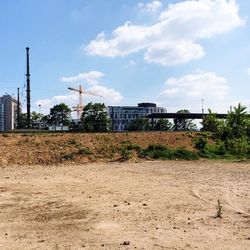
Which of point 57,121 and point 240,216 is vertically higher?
point 57,121

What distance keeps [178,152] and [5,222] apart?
2354 cm

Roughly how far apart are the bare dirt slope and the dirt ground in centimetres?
713

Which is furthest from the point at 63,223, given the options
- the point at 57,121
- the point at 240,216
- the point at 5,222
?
the point at 57,121

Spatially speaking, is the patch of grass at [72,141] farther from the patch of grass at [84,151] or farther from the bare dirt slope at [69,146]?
the patch of grass at [84,151]

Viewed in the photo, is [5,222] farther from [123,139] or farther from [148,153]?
[123,139]

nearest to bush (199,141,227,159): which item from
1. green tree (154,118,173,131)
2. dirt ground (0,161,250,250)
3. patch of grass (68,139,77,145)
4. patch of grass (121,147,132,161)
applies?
patch of grass (121,147,132,161)

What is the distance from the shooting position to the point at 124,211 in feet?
39.8

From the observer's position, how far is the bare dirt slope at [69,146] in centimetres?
2865

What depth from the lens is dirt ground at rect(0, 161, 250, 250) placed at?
913cm

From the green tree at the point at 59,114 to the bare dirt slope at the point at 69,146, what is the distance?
271 feet

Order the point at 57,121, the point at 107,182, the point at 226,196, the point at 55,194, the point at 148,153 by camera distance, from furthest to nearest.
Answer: the point at 57,121 < the point at 148,153 < the point at 107,182 < the point at 55,194 < the point at 226,196

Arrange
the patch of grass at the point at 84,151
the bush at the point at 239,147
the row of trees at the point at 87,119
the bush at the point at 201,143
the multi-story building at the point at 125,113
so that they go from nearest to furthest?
the patch of grass at the point at 84,151 → the bush at the point at 239,147 → the bush at the point at 201,143 → the row of trees at the point at 87,119 → the multi-story building at the point at 125,113

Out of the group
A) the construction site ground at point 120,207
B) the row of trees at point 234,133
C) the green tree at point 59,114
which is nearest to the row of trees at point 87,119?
the green tree at point 59,114

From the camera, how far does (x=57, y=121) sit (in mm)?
119562
